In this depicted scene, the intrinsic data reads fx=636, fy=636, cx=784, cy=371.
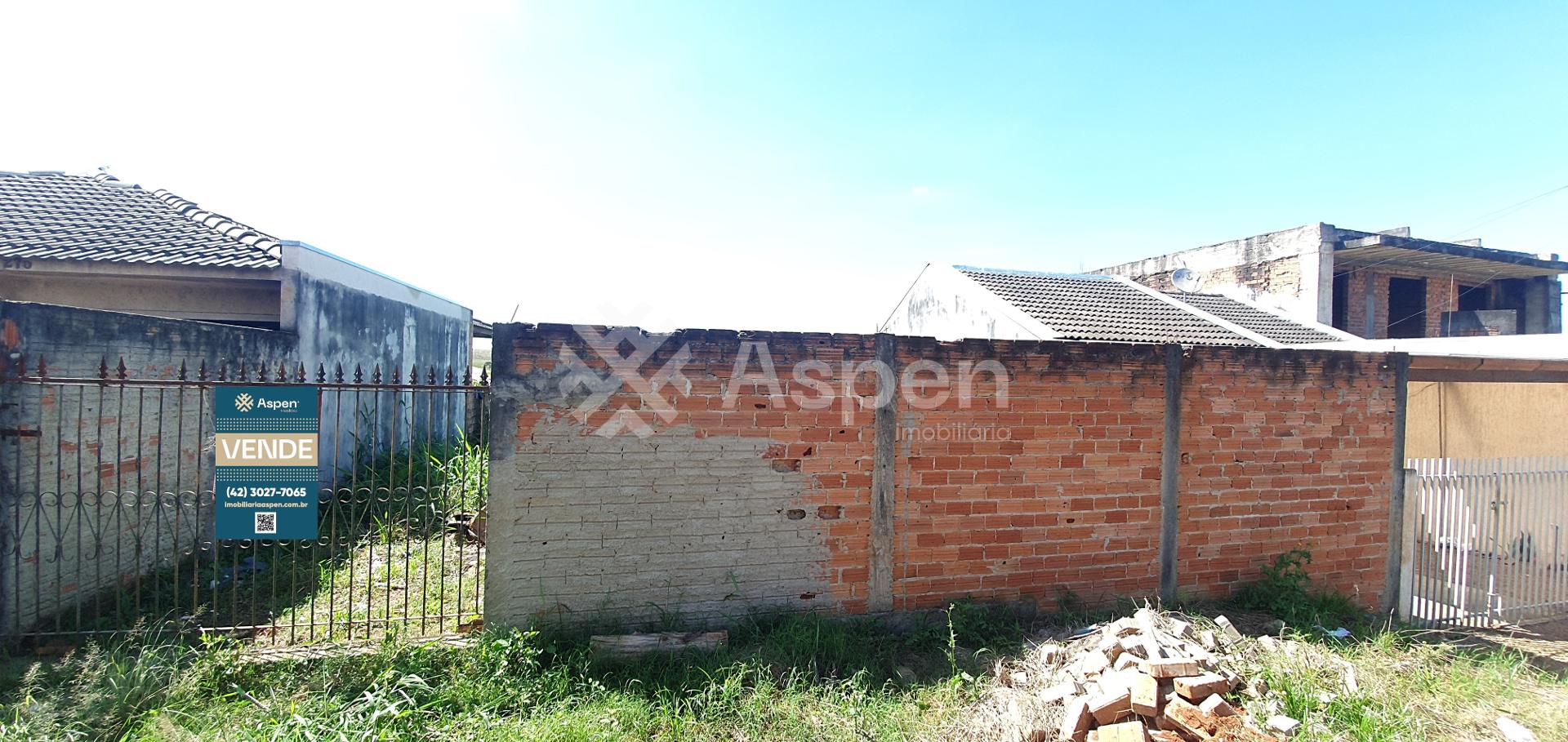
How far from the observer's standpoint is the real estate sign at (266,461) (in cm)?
371

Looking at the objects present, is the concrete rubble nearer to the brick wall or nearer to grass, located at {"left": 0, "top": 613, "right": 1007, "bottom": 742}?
grass, located at {"left": 0, "top": 613, "right": 1007, "bottom": 742}

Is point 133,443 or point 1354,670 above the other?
point 133,443

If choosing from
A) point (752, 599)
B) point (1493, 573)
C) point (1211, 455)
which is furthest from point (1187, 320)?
point (752, 599)

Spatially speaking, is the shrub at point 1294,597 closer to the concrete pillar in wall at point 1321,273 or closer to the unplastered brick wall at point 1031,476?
the unplastered brick wall at point 1031,476

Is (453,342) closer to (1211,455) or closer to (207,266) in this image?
(207,266)

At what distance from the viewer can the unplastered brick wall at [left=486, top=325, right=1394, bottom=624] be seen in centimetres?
378

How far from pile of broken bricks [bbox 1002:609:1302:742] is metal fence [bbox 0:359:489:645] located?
10.4 ft

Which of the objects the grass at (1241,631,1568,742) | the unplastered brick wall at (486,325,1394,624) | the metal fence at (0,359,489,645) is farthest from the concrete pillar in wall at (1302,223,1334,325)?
the metal fence at (0,359,489,645)

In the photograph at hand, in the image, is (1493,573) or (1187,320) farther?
(1187,320)

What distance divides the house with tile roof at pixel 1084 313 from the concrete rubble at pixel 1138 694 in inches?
215

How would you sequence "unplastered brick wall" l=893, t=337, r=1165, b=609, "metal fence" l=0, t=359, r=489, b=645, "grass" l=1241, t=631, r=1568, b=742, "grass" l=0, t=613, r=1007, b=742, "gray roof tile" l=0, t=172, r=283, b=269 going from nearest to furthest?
"grass" l=0, t=613, r=1007, b=742, "grass" l=1241, t=631, r=1568, b=742, "metal fence" l=0, t=359, r=489, b=645, "unplastered brick wall" l=893, t=337, r=1165, b=609, "gray roof tile" l=0, t=172, r=283, b=269

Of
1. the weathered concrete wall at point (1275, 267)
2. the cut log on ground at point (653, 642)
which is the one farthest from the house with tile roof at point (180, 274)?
the weathered concrete wall at point (1275, 267)

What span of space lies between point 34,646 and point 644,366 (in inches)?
148

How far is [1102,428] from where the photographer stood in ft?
14.4
